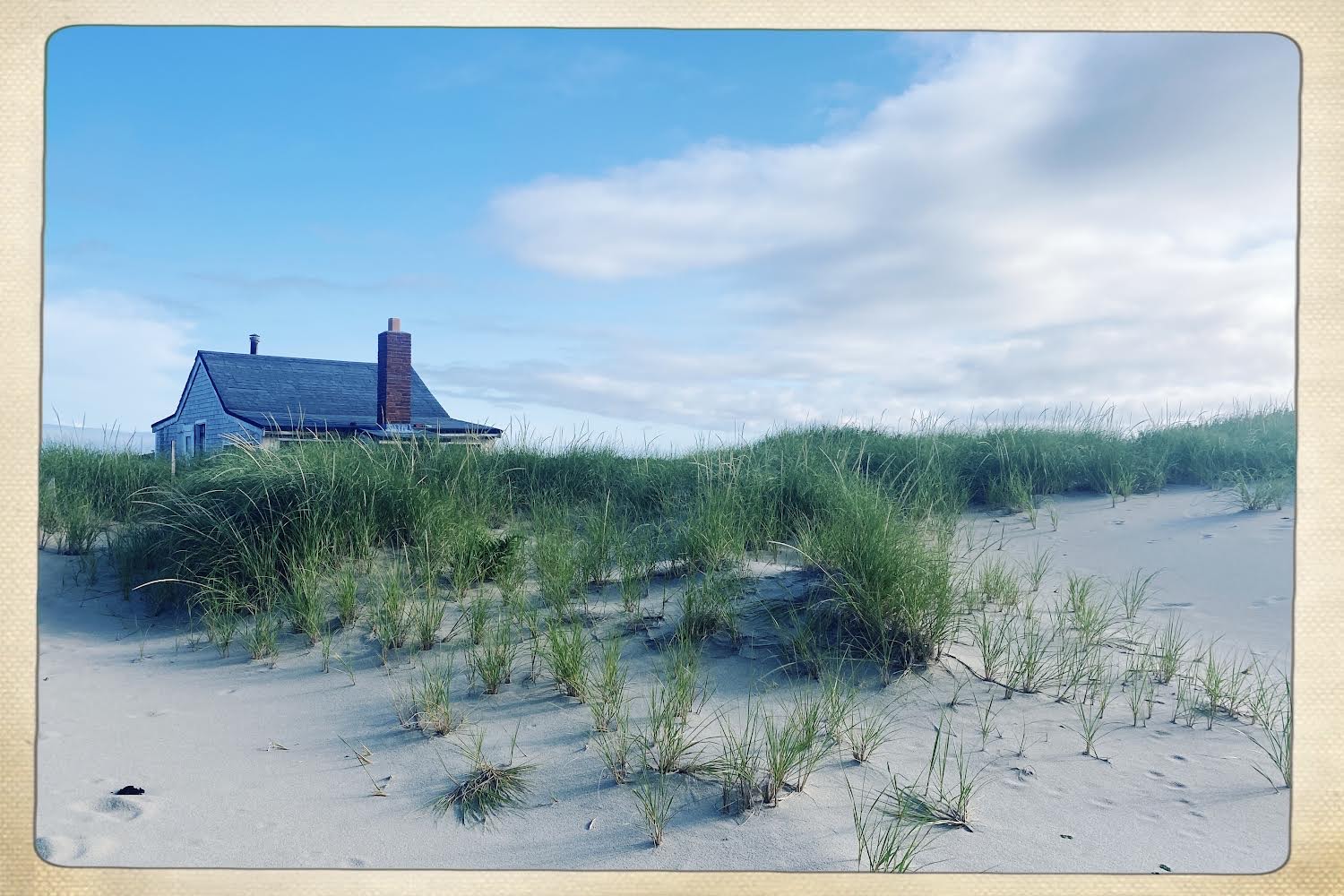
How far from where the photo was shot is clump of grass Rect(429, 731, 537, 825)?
1851 mm

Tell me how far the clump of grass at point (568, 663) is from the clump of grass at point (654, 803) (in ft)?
1.61

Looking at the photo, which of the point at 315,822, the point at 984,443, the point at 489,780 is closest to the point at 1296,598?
the point at 489,780

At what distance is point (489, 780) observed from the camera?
6.31 ft

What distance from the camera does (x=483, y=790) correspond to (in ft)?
6.24

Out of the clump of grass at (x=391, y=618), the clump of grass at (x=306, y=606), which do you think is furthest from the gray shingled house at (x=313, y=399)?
the clump of grass at (x=391, y=618)

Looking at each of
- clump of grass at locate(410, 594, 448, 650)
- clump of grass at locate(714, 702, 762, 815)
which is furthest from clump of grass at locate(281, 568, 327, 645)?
clump of grass at locate(714, 702, 762, 815)

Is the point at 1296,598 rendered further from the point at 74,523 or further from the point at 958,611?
the point at 74,523

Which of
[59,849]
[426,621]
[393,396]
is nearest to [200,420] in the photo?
[393,396]

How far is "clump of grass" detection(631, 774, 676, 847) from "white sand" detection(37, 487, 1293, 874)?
2 cm

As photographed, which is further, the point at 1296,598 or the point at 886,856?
the point at 1296,598

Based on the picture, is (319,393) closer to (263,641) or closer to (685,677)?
(263,641)

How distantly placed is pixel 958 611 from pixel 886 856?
1241 mm

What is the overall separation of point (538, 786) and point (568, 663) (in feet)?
1.54

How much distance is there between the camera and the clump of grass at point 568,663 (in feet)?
7.72
